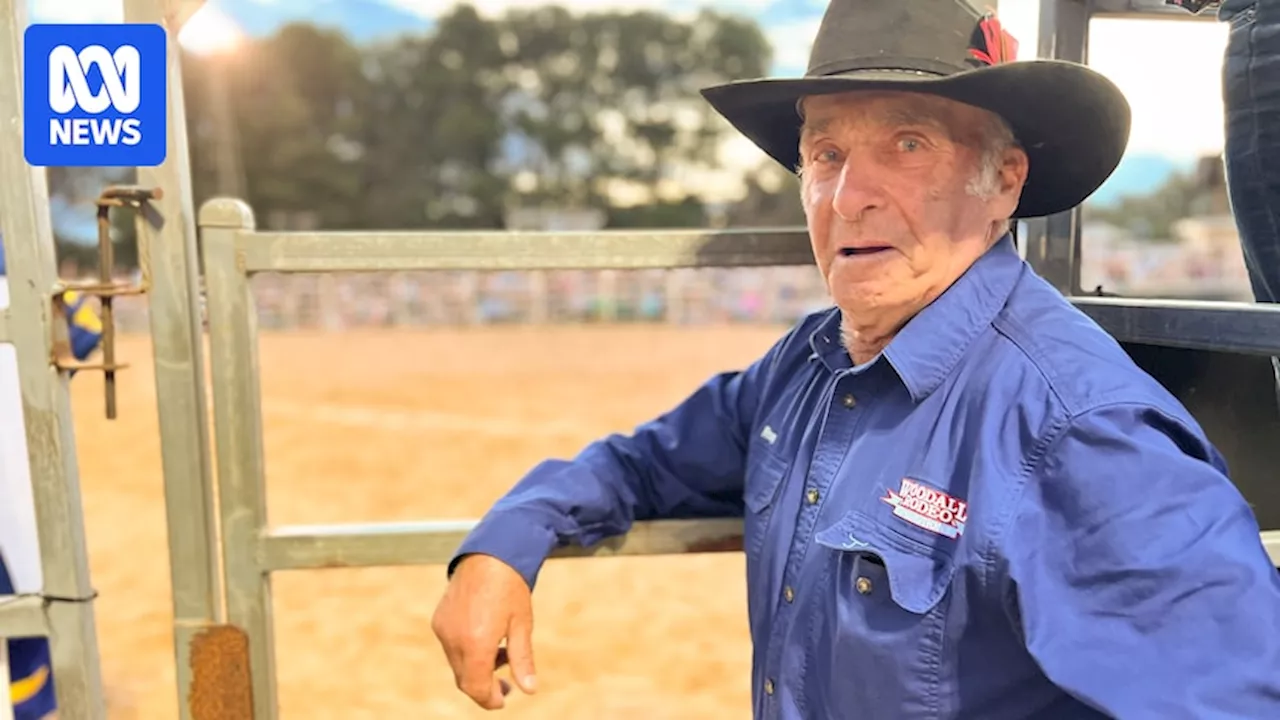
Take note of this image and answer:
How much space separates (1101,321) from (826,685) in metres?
0.72

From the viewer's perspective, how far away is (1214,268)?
17109 millimetres

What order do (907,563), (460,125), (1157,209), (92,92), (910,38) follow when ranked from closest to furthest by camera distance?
(907,563) < (910,38) < (92,92) < (460,125) < (1157,209)

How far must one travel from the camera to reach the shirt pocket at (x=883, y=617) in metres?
0.97

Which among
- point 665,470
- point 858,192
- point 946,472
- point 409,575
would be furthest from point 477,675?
point 409,575

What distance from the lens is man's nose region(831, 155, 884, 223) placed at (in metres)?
1.11

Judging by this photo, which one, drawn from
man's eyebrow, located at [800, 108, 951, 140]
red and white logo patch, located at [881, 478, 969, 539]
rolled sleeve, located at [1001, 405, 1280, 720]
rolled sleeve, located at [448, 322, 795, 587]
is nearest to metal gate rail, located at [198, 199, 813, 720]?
rolled sleeve, located at [448, 322, 795, 587]

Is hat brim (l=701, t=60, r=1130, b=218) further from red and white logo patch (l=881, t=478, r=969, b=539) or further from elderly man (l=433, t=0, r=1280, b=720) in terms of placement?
red and white logo patch (l=881, t=478, r=969, b=539)

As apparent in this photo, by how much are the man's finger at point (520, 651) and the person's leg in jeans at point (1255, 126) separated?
101cm

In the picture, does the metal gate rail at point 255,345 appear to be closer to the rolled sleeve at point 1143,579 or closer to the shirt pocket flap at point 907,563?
the shirt pocket flap at point 907,563

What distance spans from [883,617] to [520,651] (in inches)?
17.4

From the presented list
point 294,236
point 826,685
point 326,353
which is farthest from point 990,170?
point 326,353

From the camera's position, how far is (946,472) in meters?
1.00

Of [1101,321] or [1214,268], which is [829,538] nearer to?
[1101,321]

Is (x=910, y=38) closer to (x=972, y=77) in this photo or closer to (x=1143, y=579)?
(x=972, y=77)
